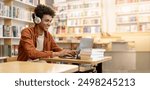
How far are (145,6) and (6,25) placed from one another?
3981mm

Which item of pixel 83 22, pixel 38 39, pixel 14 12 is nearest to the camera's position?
pixel 38 39

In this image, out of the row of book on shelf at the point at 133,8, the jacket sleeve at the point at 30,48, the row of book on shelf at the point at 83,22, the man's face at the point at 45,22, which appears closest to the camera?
the jacket sleeve at the point at 30,48

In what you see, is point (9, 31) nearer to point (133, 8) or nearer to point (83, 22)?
point (83, 22)

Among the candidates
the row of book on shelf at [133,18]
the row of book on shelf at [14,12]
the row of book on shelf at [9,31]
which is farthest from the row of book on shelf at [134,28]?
the row of book on shelf at [9,31]

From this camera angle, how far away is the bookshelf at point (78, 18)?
6.80m

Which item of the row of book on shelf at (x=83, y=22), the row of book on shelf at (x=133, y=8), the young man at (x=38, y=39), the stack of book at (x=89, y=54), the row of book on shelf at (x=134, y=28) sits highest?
the row of book on shelf at (x=133, y=8)

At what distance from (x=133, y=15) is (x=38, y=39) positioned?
4778 mm

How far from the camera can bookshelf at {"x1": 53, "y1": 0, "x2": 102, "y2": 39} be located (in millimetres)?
6797

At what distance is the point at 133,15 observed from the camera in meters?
6.37

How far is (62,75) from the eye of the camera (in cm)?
120

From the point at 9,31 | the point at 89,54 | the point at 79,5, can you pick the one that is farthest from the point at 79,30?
the point at 89,54

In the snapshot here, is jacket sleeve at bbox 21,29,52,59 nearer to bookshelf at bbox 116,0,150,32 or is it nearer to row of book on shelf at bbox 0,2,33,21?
row of book on shelf at bbox 0,2,33,21

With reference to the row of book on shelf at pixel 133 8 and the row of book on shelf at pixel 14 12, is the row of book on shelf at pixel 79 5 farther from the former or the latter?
the row of book on shelf at pixel 14 12

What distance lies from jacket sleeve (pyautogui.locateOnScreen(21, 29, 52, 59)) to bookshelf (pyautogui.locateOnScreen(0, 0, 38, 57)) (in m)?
1.66
